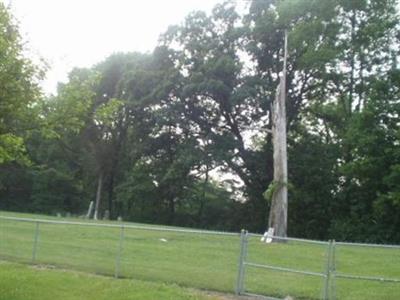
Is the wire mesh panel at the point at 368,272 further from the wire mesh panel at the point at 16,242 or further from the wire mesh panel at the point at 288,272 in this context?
the wire mesh panel at the point at 16,242

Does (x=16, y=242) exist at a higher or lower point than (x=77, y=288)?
higher

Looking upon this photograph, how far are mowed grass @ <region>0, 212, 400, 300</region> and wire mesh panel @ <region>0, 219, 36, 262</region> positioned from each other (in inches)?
1.1

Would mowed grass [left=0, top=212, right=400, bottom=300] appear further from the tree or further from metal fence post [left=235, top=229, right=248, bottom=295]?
the tree

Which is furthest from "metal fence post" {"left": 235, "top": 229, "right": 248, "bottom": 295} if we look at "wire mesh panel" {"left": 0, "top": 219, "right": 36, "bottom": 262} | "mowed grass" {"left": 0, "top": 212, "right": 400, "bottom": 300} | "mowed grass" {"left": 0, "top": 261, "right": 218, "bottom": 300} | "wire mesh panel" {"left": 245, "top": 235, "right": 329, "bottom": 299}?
A: "wire mesh panel" {"left": 0, "top": 219, "right": 36, "bottom": 262}

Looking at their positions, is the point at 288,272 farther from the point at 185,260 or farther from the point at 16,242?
the point at 16,242

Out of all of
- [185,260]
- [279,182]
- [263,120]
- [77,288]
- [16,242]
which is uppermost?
[263,120]

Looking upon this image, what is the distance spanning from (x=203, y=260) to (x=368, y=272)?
14.1 ft

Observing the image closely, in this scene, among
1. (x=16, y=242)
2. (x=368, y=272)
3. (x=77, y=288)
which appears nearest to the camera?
(x=77, y=288)

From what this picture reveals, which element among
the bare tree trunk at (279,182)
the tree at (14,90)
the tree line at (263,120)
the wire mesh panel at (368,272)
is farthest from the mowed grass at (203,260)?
the tree line at (263,120)

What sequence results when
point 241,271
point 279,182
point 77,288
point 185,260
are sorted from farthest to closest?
1. point 279,182
2. point 185,260
3. point 77,288
4. point 241,271

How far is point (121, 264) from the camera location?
50.4 ft

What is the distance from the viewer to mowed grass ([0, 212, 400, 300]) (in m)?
13.2

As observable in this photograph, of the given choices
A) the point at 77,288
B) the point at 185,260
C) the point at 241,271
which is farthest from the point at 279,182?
the point at 77,288

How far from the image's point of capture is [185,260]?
50.9 feet
